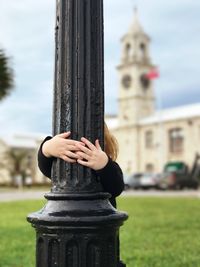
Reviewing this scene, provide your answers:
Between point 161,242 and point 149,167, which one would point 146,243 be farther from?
point 149,167

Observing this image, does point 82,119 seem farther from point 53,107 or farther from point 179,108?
point 179,108

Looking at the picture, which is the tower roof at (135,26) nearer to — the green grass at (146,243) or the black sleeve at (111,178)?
the green grass at (146,243)

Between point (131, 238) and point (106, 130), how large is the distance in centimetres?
455

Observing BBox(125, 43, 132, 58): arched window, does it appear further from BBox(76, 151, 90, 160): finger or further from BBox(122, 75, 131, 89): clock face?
BBox(76, 151, 90, 160): finger

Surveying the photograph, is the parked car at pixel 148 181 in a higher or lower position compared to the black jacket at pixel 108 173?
lower

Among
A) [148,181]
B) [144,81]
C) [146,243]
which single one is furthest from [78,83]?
[144,81]

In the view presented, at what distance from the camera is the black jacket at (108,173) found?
2.38 metres

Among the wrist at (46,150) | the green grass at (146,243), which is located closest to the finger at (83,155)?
the wrist at (46,150)

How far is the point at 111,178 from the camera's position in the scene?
7.97 feet

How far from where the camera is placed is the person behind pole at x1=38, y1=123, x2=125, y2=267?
2293mm

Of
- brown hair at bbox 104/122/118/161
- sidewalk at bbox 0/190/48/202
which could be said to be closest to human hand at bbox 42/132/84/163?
brown hair at bbox 104/122/118/161

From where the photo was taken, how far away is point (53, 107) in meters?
2.42

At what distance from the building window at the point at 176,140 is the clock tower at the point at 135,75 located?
8.53 meters

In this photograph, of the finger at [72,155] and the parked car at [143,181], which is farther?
the parked car at [143,181]
